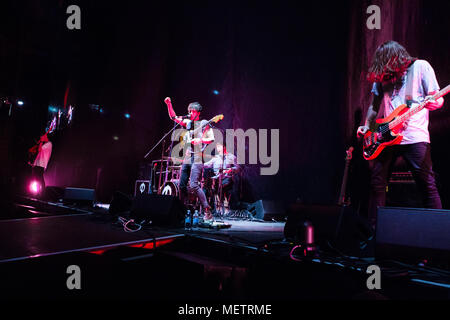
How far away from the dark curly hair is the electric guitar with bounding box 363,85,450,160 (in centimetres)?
28

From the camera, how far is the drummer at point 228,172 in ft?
18.0

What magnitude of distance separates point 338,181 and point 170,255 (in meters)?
2.68

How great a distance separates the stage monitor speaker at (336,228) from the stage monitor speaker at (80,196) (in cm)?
415

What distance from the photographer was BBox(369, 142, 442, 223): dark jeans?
1934 mm

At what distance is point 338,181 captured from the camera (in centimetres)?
384

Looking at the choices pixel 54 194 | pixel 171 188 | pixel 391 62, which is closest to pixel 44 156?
pixel 54 194

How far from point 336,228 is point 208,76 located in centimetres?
529

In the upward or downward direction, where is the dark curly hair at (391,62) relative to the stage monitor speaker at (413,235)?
upward

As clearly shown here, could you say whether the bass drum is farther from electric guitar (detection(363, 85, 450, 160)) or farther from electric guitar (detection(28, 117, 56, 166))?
electric guitar (detection(28, 117, 56, 166))

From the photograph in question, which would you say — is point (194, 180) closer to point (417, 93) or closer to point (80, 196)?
point (417, 93)

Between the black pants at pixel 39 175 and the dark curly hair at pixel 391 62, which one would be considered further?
the black pants at pixel 39 175

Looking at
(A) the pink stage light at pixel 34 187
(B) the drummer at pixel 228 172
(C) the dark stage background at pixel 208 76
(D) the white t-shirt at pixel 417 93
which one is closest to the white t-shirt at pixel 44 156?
(C) the dark stage background at pixel 208 76

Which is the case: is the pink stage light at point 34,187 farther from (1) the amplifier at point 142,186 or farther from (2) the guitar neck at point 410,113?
(2) the guitar neck at point 410,113

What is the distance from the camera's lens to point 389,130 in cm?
219
